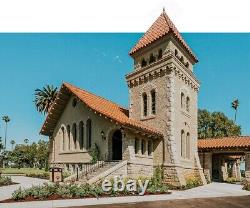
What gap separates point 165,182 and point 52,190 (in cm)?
999

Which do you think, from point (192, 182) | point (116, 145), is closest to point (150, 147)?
point (116, 145)

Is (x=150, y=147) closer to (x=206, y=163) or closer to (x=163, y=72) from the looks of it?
(x=163, y=72)

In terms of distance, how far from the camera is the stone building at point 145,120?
21.3 meters

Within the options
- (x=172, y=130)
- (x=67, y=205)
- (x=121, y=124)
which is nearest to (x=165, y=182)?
(x=172, y=130)

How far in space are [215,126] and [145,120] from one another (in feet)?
133

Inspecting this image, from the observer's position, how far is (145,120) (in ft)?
79.8

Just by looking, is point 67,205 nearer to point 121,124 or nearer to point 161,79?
point 121,124

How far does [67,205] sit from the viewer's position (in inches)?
479

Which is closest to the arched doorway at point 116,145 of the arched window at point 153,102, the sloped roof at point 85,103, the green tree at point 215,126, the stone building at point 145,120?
the stone building at point 145,120

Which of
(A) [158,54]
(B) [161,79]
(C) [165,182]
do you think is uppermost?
(A) [158,54]

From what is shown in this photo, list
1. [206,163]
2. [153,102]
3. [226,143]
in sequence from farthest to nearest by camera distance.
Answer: [206,163], [226,143], [153,102]
